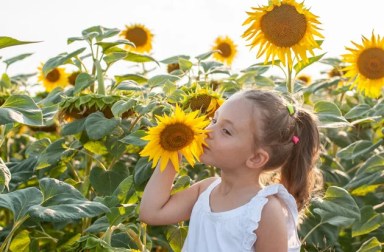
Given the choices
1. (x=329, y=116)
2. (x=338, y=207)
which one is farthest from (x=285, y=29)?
(x=338, y=207)

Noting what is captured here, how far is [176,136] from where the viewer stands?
6.76ft

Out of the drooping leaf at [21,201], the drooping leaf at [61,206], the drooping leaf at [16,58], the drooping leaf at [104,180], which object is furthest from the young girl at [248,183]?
the drooping leaf at [16,58]

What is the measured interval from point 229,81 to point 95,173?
57cm

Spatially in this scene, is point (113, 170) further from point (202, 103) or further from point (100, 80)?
point (202, 103)

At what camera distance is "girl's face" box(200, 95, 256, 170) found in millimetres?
2117

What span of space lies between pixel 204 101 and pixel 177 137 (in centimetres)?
36

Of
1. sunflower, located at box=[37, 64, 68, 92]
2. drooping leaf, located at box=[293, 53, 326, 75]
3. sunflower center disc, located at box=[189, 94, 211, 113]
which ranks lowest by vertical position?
sunflower, located at box=[37, 64, 68, 92]

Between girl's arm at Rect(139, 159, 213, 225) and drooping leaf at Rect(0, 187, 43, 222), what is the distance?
26 cm

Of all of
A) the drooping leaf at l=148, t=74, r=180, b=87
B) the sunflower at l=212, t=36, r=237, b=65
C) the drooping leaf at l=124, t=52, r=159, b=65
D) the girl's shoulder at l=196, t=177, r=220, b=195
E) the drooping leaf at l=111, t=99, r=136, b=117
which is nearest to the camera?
the girl's shoulder at l=196, t=177, r=220, b=195

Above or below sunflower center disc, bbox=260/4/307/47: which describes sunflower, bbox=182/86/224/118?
below

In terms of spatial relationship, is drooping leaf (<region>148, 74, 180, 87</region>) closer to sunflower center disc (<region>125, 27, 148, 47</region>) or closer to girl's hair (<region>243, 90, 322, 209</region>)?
girl's hair (<region>243, 90, 322, 209</region>)

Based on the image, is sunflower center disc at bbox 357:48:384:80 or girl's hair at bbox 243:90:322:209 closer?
girl's hair at bbox 243:90:322:209

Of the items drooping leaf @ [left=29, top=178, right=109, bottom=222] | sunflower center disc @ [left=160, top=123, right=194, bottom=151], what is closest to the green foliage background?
drooping leaf @ [left=29, top=178, right=109, bottom=222]

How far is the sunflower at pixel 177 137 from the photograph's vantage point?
2039mm
